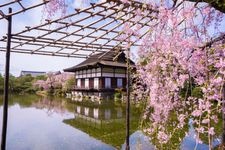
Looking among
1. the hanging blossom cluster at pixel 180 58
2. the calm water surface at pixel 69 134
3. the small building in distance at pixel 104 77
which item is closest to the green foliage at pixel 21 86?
the small building in distance at pixel 104 77

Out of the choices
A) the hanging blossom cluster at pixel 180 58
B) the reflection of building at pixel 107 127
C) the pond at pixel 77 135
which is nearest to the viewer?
the hanging blossom cluster at pixel 180 58

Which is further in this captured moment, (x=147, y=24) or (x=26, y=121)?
(x=26, y=121)

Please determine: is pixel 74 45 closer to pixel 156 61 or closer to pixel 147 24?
pixel 147 24

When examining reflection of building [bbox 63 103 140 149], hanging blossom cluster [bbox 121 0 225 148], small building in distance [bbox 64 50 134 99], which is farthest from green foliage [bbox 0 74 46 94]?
hanging blossom cluster [bbox 121 0 225 148]

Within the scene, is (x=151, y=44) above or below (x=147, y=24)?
below

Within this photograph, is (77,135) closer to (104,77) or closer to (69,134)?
(69,134)

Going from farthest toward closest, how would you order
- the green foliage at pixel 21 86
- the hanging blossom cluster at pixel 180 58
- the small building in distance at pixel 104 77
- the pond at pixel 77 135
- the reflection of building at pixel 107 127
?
the green foliage at pixel 21 86
the small building in distance at pixel 104 77
the reflection of building at pixel 107 127
the pond at pixel 77 135
the hanging blossom cluster at pixel 180 58

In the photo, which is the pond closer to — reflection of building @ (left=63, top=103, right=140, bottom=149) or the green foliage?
reflection of building @ (left=63, top=103, right=140, bottom=149)

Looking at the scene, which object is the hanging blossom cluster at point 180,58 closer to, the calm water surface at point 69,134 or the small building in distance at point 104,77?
the calm water surface at point 69,134

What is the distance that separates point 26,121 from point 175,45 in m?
10.9

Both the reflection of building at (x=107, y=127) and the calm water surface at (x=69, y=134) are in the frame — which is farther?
the reflection of building at (x=107, y=127)

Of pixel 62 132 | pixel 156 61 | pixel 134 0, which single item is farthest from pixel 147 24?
pixel 62 132

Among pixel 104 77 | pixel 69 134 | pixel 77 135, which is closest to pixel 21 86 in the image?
pixel 104 77

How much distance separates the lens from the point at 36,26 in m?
4.00
